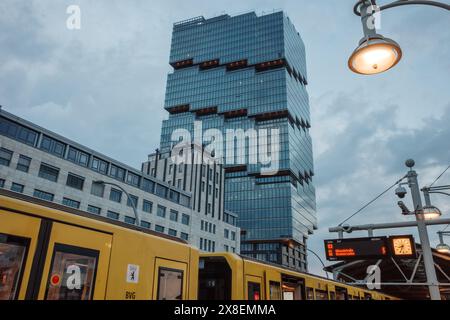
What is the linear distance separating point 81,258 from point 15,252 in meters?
1.04

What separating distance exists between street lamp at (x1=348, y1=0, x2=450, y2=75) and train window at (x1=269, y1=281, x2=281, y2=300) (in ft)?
27.6

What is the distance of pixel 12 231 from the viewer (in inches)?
192

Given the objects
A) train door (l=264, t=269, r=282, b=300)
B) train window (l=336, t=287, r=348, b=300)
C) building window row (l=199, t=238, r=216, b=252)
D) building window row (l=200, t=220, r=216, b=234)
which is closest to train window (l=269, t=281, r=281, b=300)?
train door (l=264, t=269, r=282, b=300)

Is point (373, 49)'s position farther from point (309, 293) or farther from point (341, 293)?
point (341, 293)

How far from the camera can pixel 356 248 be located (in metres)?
14.2

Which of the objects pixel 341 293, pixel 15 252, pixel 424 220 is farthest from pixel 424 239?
pixel 15 252

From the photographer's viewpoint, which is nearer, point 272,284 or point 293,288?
point 272,284

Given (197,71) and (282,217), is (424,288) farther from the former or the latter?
(197,71)

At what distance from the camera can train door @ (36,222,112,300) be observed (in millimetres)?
5148

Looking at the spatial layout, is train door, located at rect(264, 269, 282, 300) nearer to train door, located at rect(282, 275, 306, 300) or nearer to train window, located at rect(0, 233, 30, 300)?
train door, located at rect(282, 275, 306, 300)

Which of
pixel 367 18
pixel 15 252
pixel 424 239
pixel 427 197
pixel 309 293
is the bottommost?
pixel 309 293

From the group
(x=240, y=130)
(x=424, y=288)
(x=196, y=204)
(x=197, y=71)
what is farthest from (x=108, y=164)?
(x=197, y=71)

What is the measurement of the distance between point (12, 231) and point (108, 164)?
46413mm
